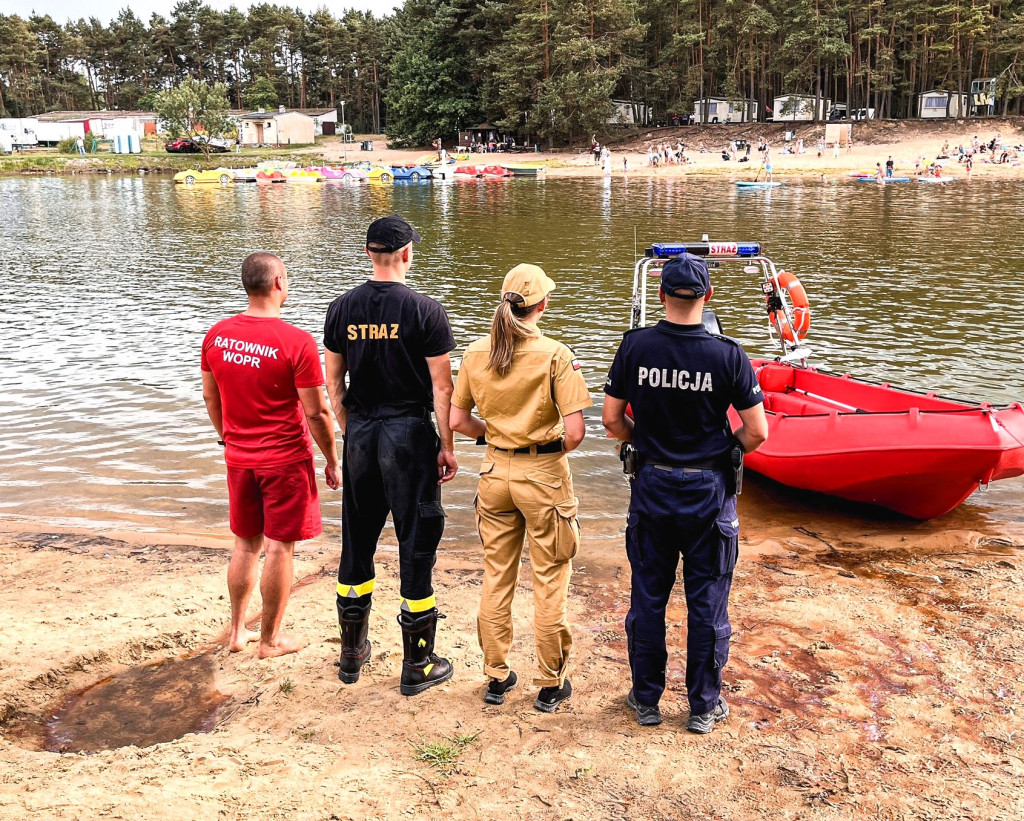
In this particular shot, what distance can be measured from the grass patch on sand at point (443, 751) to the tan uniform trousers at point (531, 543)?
461 millimetres

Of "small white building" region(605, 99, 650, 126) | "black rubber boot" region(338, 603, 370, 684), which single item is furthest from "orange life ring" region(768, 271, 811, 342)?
"small white building" region(605, 99, 650, 126)

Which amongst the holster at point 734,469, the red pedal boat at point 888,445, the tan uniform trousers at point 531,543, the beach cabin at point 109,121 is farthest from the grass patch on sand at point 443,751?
the beach cabin at point 109,121

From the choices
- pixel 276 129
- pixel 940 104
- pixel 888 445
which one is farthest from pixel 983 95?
pixel 888 445

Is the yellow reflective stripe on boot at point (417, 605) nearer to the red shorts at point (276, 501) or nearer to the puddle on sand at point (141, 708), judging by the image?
the red shorts at point (276, 501)

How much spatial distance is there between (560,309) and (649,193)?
2951cm

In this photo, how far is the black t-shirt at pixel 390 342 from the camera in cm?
425

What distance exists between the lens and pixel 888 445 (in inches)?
282

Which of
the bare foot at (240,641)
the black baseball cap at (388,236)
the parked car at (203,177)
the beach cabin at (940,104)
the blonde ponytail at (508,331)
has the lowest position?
the bare foot at (240,641)

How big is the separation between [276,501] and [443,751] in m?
1.65

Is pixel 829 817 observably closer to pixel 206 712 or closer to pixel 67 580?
pixel 206 712

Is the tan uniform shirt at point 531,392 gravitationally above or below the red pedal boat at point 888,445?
above

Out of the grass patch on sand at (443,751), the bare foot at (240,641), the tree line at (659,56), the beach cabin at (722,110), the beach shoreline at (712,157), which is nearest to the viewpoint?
the grass patch on sand at (443,751)

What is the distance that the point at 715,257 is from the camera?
7590mm

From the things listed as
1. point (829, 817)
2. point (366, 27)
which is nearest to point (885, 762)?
point (829, 817)
